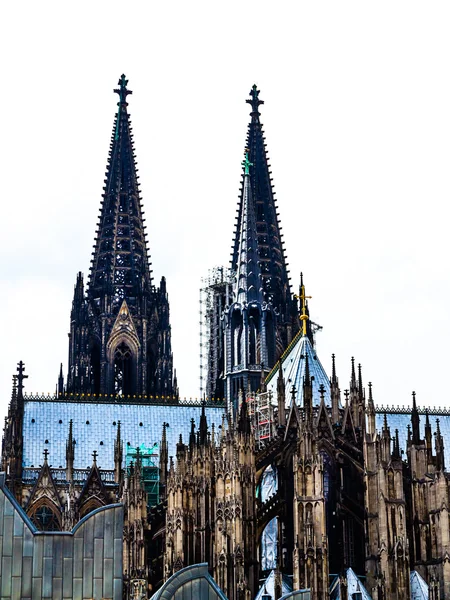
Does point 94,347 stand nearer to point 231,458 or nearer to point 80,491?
point 80,491

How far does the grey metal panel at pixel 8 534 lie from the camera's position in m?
41.5

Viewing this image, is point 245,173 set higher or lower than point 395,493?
higher

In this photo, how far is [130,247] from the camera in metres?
80.9

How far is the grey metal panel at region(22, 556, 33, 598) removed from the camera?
4112 centimetres

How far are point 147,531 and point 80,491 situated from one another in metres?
8.83

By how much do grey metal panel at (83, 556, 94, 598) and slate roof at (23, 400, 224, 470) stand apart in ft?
92.3

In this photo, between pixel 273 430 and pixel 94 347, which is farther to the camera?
pixel 94 347

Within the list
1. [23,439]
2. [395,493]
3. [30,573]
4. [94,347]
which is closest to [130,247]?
[94,347]

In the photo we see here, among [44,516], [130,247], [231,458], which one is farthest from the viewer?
[130,247]

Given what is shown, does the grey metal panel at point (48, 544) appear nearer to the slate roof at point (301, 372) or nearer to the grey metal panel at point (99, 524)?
the grey metal panel at point (99, 524)

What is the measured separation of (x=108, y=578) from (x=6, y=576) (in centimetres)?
276

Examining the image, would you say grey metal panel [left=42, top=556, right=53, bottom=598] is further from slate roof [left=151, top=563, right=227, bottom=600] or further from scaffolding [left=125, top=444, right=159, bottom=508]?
scaffolding [left=125, top=444, right=159, bottom=508]

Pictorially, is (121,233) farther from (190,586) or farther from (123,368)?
(190,586)

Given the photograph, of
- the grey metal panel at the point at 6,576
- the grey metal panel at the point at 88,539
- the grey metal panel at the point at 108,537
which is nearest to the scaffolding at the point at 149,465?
the grey metal panel at the point at 108,537
